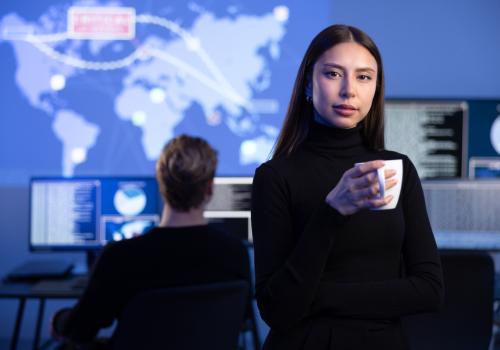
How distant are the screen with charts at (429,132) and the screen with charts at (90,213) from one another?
1.37 meters

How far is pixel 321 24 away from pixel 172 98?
934mm

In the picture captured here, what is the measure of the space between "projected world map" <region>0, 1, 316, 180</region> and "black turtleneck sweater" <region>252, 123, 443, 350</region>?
2507 mm

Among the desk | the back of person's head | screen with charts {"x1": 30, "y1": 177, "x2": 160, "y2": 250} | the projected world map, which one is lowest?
the desk

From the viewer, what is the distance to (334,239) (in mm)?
983

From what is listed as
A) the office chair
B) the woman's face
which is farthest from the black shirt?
→ the woman's face

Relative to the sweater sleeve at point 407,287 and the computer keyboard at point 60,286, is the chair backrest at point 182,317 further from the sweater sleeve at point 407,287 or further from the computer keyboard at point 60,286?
the computer keyboard at point 60,286

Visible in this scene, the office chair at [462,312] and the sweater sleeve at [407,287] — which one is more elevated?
the sweater sleeve at [407,287]

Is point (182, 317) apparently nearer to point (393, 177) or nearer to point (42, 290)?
point (393, 177)

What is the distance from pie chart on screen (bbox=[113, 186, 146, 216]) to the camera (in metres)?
2.89

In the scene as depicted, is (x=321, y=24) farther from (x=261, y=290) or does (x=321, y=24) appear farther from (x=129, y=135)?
(x=261, y=290)

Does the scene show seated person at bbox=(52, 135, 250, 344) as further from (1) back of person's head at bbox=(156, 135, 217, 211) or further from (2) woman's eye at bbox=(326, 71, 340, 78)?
(2) woman's eye at bbox=(326, 71, 340, 78)

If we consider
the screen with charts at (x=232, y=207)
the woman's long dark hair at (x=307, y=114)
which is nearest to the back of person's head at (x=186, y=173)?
the woman's long dark hair at (x=307, y=114)

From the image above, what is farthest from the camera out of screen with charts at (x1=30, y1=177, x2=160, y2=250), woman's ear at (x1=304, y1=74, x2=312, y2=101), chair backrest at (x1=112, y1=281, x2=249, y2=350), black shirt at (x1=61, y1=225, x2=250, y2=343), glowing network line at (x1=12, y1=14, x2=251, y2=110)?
glowing network line at (x1=12, y1=14, x2=251, y2=110)

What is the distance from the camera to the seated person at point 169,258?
1724 mm
